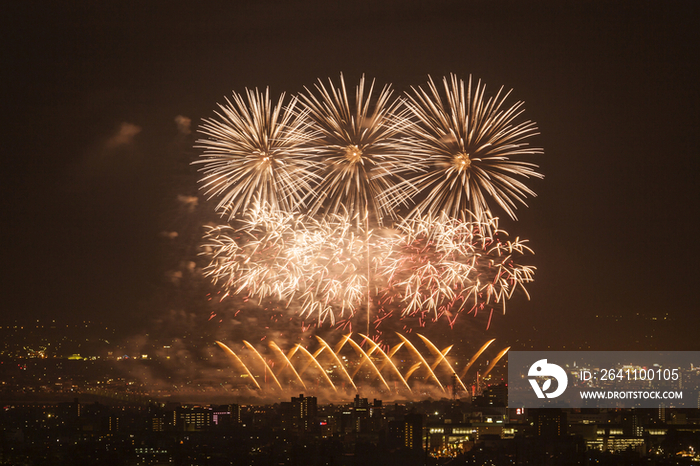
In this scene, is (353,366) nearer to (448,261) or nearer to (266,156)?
(448,261)

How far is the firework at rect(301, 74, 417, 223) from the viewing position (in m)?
10.8

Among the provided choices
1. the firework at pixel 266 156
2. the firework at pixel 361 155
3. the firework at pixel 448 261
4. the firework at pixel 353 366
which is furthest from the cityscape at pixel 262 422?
the firework at pixel 266 156

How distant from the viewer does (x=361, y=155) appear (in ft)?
35.8

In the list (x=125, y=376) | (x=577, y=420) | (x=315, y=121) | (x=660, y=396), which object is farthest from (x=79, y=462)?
(x=660, y=396)

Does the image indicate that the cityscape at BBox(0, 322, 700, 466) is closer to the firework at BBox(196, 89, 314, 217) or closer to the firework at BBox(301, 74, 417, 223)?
the firework at BBox(301, 74, 417, 223)

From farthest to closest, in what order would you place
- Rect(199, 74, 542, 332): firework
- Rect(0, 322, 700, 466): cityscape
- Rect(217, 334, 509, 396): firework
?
Rect(217, 334, 509, 396): firework
Rect(199, 74, 542, 332): firework
Rect(0, 322, 700, 466): cityscape

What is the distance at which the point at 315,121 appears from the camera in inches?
432

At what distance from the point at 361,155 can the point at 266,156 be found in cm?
152

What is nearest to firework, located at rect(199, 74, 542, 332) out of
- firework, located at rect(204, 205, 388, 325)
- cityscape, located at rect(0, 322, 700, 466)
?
firework, located at rect(204, 205, 388, 325)

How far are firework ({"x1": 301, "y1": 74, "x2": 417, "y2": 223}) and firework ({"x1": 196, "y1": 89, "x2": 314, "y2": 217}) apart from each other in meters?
0.27

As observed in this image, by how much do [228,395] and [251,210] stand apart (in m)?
4.67

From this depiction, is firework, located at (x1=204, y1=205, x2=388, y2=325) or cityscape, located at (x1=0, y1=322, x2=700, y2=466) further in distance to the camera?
firework, located at (x1=204, y1=205, x2=388, y2=325)

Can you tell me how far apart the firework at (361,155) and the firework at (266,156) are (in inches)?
10.7

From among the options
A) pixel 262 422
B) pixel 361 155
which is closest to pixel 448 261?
pixel 361 155
